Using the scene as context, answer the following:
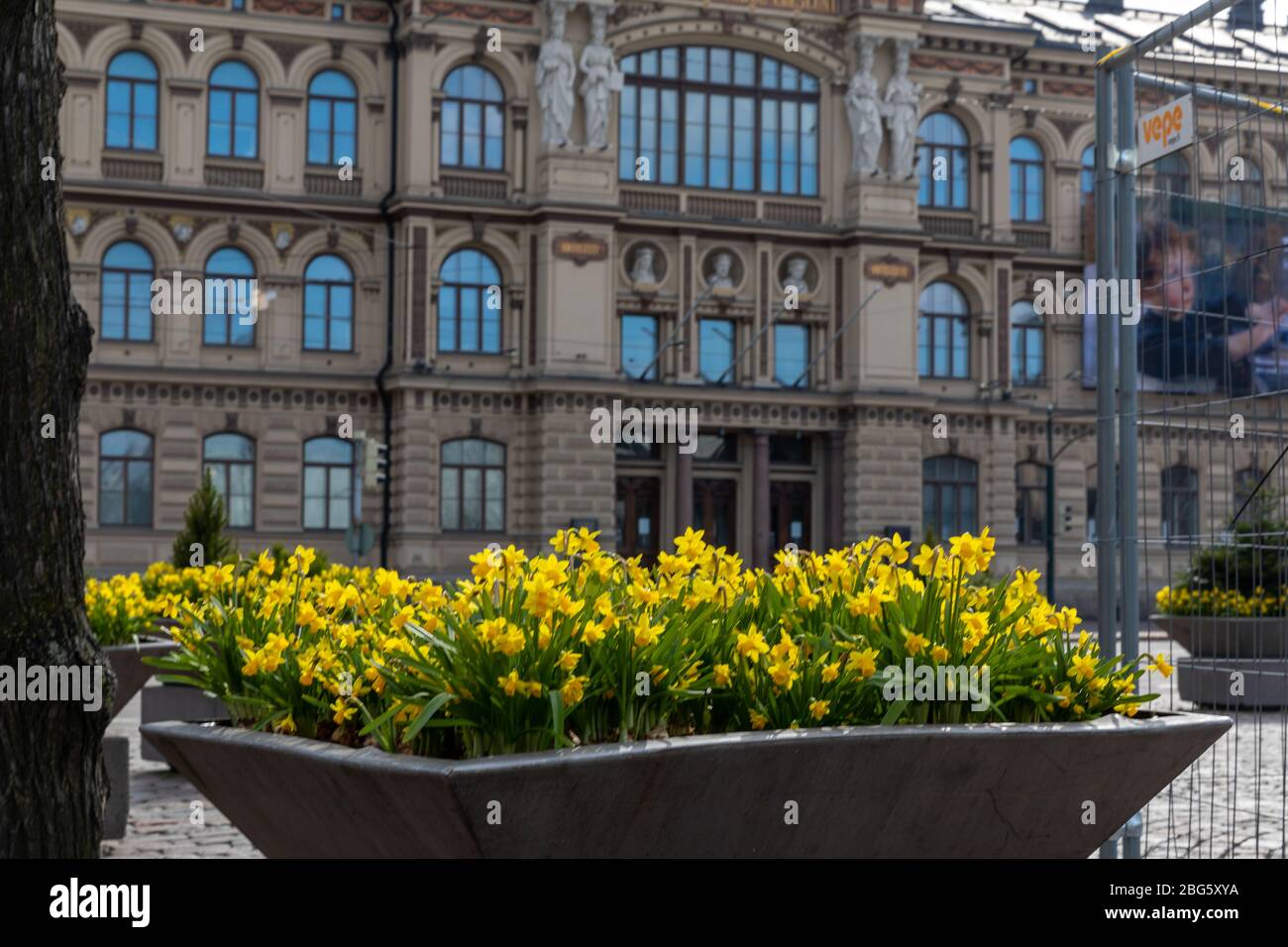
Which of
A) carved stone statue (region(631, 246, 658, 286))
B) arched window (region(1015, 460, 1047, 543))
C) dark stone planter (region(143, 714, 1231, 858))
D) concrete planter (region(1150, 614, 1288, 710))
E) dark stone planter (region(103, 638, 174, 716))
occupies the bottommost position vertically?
concrete planter (region(1150, 614, 1288, 710))

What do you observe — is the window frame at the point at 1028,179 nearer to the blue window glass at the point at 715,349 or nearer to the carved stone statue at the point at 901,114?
the carved stone statue at the point at 901,114

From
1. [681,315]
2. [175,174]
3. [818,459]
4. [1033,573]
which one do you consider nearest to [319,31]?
[175,174]

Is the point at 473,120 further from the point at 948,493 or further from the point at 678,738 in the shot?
the point at 678,738

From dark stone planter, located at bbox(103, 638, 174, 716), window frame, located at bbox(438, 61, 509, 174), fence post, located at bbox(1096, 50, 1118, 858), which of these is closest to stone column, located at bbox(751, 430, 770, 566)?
window frame, located at bbox(438, 61, 509, 174)

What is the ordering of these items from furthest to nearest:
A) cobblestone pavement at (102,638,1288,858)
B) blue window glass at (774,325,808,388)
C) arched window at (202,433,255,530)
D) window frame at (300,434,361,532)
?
blue window glass at (774,325,808,388) < window frame at (300,434,361,532) < arched window at (202,433,255,530) < cobblestone pavement at (102,638,1288,858)

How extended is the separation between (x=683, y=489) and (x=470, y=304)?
693 cm

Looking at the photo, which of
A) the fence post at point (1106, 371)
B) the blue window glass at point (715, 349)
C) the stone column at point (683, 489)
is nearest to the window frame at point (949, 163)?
the blue window glass at point (715, 349)

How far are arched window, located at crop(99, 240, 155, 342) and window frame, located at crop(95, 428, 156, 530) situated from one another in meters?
2.29

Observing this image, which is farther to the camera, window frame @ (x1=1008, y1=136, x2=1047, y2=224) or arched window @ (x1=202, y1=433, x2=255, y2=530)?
window frame @ (x1=1008, y1=136, x2=1047, y2=224)

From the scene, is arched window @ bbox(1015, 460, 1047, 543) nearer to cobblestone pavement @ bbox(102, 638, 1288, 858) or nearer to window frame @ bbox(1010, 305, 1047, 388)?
A: window frame @ bbox(1010, 305, 1047, 388)

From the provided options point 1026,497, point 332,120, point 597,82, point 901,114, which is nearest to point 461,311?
point 332,120

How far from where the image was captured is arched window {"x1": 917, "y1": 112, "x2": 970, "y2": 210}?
4784cm

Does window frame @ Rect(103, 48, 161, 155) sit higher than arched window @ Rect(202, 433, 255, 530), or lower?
higher
